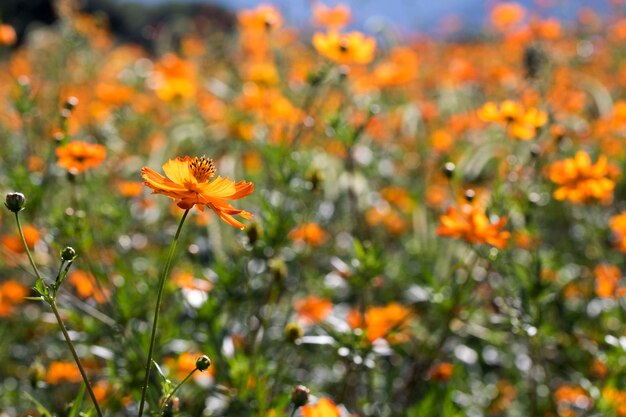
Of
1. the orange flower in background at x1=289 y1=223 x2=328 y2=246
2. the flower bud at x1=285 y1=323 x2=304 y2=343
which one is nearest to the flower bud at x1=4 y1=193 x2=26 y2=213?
the flower bud at x1=285 y1=323 x2=304 y2=343

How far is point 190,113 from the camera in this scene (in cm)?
334

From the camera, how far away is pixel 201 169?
111 centimetres

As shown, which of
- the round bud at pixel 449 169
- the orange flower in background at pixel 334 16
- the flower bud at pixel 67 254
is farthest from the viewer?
the orange flower in background at pixel 334 16


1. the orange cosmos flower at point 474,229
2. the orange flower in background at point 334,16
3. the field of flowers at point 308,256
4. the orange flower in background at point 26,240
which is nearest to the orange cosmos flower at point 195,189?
the field of flowers at point 308,256

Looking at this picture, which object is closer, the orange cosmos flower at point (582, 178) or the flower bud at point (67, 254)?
the flower bud at point (67, 254)

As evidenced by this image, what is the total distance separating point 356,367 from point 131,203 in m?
1.41

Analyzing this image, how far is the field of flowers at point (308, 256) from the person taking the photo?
1438mm

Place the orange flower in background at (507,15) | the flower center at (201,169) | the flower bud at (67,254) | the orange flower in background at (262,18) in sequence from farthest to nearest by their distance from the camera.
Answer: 1. the orange flower in background at (507,15)
2. the orange flower in background at (262,18)
3. the flower center at (201,169)
4. the flower bud at (67,254)

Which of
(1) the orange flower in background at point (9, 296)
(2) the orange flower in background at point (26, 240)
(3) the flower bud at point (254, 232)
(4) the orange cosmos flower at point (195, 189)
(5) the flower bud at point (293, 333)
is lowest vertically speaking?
(1) the orange flower in background at point (9, 296)

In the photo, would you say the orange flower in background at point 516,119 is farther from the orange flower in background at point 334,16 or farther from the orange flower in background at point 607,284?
the orange flower in background at point 334,16

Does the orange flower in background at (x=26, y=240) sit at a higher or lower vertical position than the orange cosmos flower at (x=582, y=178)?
lower

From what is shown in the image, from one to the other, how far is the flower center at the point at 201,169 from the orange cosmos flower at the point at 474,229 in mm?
499

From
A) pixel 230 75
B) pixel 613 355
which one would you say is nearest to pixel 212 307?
pixel 613 355

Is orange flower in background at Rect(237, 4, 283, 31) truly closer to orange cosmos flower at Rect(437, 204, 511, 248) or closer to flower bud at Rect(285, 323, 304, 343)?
orange cosmos flower at Rect(437, 204, 511, 248)
